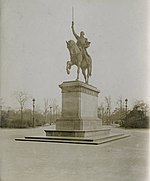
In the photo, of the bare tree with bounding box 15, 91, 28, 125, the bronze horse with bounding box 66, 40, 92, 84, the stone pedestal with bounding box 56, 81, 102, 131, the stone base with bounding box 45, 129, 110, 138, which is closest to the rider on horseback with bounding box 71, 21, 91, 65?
the bronze horse with bounding box 66, 40, 92, 84

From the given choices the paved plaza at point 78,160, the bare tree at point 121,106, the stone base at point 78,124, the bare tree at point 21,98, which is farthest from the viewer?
the bare tree at point 21,98

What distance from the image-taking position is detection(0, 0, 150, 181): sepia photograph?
2.25 m

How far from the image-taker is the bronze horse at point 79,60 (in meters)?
2.45

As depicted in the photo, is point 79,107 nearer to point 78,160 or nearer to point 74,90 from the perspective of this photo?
point 74,90

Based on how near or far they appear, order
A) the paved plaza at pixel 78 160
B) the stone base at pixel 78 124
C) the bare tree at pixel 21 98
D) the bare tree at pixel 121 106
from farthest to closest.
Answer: the bare tree at pixel 21 98 < the stone base at pixel 78 124 < the bare tree at pixel 121 106 < the paved plaza at pixel 78 160

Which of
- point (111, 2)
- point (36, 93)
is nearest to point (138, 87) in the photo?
point (111, 2)

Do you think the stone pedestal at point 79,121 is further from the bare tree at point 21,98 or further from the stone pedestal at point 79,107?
the bare tree at point 21,98

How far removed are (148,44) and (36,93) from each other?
99cm

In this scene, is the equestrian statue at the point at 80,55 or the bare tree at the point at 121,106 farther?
the equestrian statue at the point at 80,55

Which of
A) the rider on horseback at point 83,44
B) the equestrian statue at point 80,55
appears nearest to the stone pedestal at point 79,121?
the equestrian statue at point 80,55

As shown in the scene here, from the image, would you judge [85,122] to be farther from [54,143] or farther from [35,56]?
[35,56]

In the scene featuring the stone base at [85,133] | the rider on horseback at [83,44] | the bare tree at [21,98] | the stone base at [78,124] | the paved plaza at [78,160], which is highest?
the rider on horseback at [83,44]

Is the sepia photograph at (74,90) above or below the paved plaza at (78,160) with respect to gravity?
above

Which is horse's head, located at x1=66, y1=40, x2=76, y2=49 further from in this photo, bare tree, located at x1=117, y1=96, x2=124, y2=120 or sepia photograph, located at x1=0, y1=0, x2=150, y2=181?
bare tree, located at x1=117, y1=96, x2=124, y2=120
